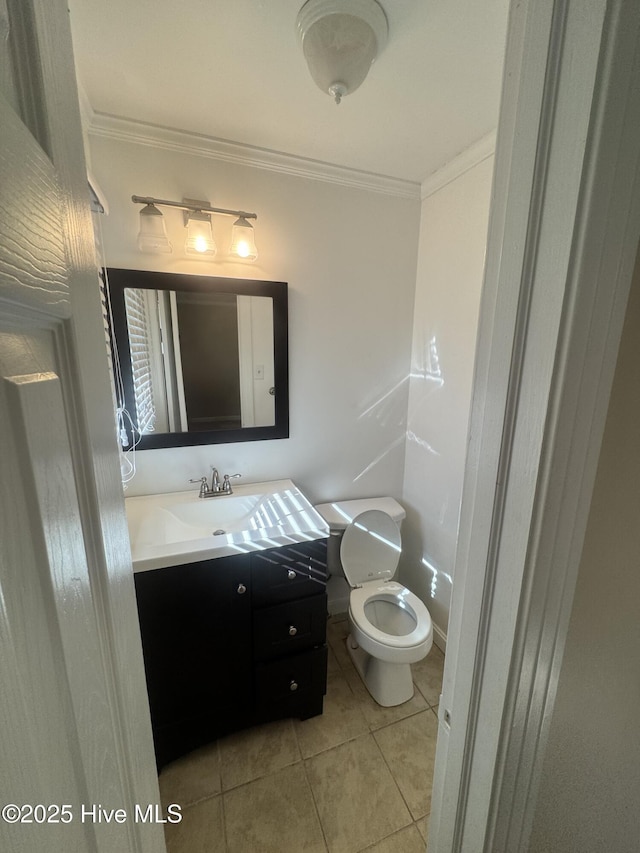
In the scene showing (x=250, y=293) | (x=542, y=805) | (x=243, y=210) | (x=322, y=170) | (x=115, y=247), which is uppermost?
(x=322, y=170)

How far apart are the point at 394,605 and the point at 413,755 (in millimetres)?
545

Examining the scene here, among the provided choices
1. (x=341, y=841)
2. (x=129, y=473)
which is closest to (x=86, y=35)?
(x=129, y=473)

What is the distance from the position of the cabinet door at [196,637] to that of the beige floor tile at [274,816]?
10.7 inches

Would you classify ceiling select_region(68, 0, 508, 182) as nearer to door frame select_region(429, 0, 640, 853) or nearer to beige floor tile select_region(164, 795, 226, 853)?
door frame select_region(429, 0, 640, 853)

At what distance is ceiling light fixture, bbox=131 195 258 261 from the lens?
1319 mm

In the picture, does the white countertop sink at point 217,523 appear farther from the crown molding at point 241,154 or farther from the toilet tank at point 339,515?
the crown molding at point 241,154

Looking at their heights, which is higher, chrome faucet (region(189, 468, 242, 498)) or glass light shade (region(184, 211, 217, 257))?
glass light shade (region(184, 211, 217, 257))

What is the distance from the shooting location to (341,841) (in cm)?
112

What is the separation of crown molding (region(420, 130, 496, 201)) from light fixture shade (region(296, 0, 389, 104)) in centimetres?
56

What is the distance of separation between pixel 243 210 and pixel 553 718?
187 centimetres

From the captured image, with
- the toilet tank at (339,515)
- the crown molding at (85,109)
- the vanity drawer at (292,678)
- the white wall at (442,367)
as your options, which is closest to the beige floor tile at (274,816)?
the vanity drawer at (292,678)

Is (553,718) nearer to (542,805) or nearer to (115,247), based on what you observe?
(542,805)

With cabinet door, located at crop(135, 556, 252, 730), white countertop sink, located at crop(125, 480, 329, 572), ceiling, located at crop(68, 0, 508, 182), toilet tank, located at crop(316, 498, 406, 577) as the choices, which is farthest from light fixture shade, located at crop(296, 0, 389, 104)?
toilet tank, located at crop(316, 498, 406, 577)

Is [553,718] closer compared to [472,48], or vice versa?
[553,718]
